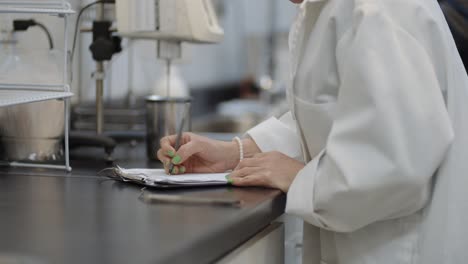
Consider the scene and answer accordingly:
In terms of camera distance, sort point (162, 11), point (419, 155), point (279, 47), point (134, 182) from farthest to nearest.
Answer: point (279, 47) < point (162, 11) < point (134, 182) < point (419, 155)

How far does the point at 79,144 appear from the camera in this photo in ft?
5.47

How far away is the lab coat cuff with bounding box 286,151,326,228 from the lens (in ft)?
3.44

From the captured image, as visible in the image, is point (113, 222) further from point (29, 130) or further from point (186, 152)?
point (29, 130)

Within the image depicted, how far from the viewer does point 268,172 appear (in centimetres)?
118

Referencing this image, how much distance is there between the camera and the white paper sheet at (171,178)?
116 centimetres

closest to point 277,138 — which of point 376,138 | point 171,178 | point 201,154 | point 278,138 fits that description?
point 278,138

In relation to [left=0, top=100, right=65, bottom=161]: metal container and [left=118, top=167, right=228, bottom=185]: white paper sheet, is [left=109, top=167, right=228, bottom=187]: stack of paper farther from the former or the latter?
[left=0, top=100, right=65, bottom=161]: metal container

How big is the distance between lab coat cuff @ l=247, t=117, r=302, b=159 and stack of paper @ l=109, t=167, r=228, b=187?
0.17 metres

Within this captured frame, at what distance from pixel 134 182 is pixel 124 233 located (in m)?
0.41

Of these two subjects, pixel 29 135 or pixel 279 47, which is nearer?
pixel 29 135

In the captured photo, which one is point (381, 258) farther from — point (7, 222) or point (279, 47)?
point (279, 47)

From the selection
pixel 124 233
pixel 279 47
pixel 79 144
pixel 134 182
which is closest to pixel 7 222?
pixel 124 233

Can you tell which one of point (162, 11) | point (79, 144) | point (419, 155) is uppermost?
point (162, 11)

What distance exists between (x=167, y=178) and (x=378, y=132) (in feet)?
1.28
